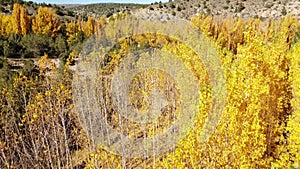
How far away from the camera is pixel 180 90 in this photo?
37.2ft

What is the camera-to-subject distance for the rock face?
4662 cm

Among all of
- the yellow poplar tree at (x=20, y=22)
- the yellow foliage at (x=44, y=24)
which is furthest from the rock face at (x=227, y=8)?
the yellow poplar tree at (x=20, y=22)

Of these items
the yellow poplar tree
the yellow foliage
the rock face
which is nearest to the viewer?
the yellow poplar tree

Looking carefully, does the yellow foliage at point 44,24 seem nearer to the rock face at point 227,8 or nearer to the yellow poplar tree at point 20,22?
the yellow poplar tree at point 20,22

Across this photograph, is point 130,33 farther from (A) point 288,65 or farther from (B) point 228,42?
(B) point 228,42

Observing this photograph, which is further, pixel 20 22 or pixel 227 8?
pixel 227 8

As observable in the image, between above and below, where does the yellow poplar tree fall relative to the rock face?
below

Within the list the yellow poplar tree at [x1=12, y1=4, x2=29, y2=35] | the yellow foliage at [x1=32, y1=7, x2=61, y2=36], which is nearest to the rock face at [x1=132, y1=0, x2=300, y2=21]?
the yellow foliage at [x1=32, y1=7, x2=61, y2=36]

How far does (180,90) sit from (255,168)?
4.81 meters

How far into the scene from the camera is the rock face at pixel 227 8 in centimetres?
4662

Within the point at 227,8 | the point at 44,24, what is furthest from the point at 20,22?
the point at 227,8

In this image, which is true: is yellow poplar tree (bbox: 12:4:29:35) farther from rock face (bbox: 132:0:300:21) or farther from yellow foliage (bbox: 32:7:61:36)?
rock face (bbox: 132:0:300:21)

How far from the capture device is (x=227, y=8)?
5288cm

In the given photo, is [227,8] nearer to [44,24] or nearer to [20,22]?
[44,24]
